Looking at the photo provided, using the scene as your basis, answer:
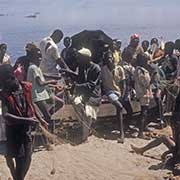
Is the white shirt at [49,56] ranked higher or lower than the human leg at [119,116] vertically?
higher

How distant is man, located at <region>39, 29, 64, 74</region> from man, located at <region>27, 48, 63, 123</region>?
1.89ft

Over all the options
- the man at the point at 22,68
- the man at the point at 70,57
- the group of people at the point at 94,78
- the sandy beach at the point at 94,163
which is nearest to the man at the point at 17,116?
the group of people at the point at 94,78

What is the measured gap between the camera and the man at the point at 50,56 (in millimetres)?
13016

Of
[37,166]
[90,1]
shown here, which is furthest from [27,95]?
[90,1]

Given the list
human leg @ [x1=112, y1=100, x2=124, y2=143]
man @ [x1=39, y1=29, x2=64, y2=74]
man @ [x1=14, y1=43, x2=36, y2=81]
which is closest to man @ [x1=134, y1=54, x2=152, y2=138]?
human leg @ [x1=112, y1=100, x2=124, y2=143]

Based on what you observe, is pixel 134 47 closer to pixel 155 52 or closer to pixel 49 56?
pixel 155 52

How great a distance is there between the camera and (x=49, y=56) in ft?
42.9

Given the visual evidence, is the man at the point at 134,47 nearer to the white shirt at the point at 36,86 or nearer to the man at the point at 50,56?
the man at the point at 50,56

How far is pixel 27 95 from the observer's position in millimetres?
9875

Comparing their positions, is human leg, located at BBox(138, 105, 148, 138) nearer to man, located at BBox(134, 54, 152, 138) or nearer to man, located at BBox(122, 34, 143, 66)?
man, located at BBox(134, 54, 152, 138)

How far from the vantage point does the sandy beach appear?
37.0 ft

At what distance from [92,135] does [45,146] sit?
1.38 meters

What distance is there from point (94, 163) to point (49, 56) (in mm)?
2355

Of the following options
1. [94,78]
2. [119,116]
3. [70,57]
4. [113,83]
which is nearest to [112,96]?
[113,83]
